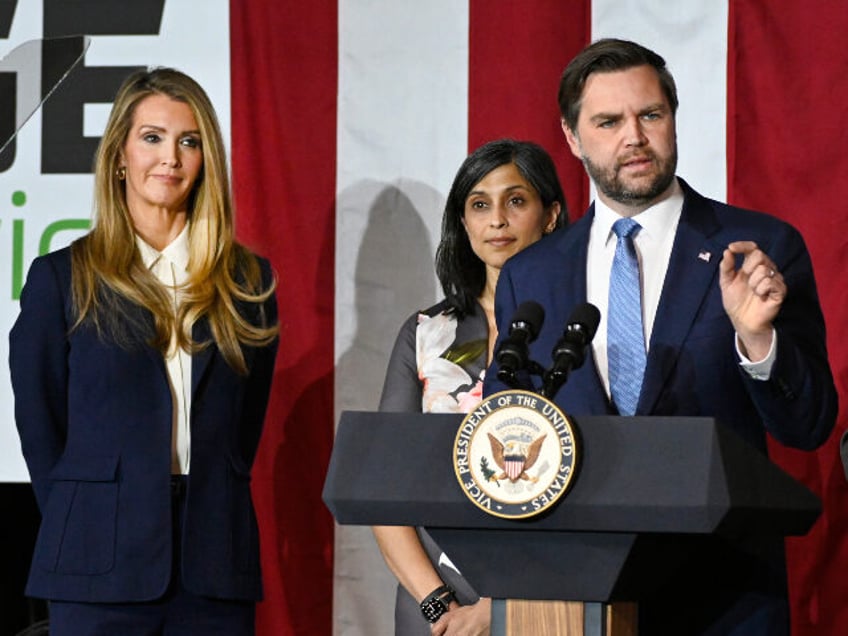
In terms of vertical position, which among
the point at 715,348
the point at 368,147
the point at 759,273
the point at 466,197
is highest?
the point at 368,147

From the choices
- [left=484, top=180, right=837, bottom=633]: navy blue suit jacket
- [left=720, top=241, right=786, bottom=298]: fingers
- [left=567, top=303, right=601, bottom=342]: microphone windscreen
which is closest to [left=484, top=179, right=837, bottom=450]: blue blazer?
[left=484, top=180, right=837, bottom=633]: navy blue suit jacket

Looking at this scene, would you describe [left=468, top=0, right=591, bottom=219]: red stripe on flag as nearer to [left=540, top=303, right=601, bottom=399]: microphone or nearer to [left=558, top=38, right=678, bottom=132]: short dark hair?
[left=558, top=38, right=678, bottom=132]: short dark hair

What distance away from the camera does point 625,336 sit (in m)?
1.97

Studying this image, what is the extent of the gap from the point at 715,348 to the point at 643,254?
207 millimetres

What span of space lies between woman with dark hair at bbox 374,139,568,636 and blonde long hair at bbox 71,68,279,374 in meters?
0.32

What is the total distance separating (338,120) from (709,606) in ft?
6.48

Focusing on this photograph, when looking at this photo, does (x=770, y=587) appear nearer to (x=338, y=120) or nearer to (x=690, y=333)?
(x=690, y=333)

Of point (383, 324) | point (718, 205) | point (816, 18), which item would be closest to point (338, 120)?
point (383, 324)

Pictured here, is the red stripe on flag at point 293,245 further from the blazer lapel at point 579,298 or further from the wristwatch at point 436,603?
the blazer lapel at point 579,298

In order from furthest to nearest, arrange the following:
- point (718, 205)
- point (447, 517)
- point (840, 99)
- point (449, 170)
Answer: point (449, 170)
point (840, 99)
point (718, 205)
point (447, 517)

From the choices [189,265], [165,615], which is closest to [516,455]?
[165,615]

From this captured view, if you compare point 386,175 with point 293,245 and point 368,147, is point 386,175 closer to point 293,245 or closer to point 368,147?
point 368,147

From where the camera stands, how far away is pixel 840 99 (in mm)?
3256

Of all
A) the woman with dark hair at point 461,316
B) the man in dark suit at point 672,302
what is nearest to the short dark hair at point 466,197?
the woman with dark hair at point 461,316
